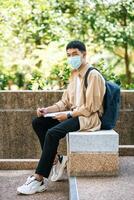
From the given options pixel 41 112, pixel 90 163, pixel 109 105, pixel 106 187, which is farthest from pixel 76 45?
pixel 106 187

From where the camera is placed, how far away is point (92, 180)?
6207 millimetres

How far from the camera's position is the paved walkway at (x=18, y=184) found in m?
6.23

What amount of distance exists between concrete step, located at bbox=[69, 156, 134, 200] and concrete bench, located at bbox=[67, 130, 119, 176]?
0.13 metres

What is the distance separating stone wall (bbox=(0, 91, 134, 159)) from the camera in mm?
8578

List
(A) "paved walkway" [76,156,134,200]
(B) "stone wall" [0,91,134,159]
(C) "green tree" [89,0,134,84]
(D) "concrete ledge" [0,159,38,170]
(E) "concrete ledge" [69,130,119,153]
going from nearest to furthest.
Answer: (A) "paved walkway" [76,156,134,200] → (E) "concrete ledge" [69,130,119,153] → (D) "concrete ledge" [0,159,38,170] → (B) "stone wall" [0,91,134,159] → (C) "green tree" [89,0,134,84]

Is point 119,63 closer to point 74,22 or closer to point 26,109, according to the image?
point 74,22

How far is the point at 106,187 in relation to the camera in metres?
5.85

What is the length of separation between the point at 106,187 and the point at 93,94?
3.88 feet

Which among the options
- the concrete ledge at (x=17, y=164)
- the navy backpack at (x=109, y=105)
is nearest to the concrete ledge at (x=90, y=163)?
the navy backpack at (x=109, y=105)

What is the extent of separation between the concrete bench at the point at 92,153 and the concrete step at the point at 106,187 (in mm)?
128

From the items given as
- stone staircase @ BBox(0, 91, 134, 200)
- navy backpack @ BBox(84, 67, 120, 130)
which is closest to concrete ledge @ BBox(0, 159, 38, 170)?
stone staircase @ BBox(0, 91, 134, 200)

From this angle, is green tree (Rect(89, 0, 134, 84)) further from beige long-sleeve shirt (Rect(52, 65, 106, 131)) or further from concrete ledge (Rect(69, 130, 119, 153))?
concrete ledge (Rect(69, 130, 119, 153))

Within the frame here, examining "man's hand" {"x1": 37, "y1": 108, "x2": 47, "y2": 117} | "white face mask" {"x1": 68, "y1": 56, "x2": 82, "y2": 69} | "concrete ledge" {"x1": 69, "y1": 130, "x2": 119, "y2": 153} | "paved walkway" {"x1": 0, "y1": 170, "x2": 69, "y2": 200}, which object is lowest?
"paved walkway" {"x1": 0, "y1": 170, "x2": 69, "y2": 200}

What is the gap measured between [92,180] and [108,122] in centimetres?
83
